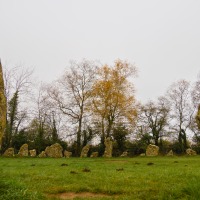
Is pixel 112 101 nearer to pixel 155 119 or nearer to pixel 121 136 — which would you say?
pixel 121 136

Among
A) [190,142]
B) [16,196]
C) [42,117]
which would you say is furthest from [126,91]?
[16,196]

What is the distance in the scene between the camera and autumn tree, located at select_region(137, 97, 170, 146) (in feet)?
187

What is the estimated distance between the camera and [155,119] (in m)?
58.6

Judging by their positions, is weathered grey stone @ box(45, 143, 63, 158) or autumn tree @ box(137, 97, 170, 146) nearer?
weathered grey stone @ box(45, 143, 63, 158)

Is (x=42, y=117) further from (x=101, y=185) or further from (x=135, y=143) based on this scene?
(x=101, y=185)

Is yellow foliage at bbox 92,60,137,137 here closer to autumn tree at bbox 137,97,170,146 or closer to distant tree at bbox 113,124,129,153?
distant tree at bbox 113,124,129,153

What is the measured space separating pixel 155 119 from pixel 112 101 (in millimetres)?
19358

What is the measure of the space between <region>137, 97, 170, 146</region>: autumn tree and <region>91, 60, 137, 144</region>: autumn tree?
1423 centimetres

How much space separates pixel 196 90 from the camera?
50656 mm

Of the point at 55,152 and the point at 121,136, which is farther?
the point at 121,136

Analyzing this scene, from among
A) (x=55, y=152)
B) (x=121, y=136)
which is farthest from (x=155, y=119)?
(x=55, y=152)

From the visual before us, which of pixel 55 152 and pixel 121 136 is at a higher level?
pixel 121 136

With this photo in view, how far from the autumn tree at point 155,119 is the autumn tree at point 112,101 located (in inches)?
560

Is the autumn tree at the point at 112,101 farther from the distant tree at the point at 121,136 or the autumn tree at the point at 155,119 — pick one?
the autumn tree at the point at 155,119
